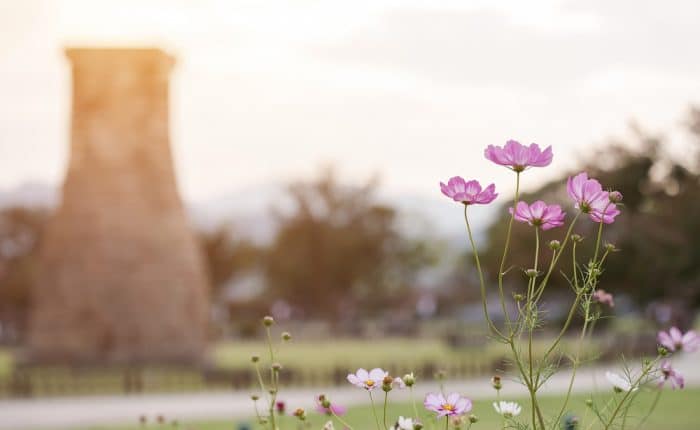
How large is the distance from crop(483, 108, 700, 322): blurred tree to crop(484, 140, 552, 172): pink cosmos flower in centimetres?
1843

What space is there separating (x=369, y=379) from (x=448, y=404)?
0.31 meters

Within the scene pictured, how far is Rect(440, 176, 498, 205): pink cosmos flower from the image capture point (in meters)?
3.50

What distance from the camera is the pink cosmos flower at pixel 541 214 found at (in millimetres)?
3502

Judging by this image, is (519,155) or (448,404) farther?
(448,404)

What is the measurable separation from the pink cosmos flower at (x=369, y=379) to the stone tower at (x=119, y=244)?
18516 mm

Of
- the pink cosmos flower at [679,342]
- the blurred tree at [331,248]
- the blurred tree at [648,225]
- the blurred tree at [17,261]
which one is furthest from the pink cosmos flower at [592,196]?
the blurred tree at [17,261]

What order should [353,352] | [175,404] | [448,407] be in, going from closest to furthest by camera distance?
[448,407] < [175,404] < [353,352]

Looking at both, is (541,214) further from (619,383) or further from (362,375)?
(362,375)

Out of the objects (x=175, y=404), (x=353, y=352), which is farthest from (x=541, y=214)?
(x=353, y=352)

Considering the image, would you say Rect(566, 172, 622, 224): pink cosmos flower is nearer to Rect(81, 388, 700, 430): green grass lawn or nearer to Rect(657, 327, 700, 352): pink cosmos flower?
Rect(657, 327, 700, 352): pink cosmos flower

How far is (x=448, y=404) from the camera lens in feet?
11.8

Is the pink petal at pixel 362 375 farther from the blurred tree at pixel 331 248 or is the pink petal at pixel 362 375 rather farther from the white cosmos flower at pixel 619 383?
the blurred tree at pixel 331 248

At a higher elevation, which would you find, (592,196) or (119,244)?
(119,244)

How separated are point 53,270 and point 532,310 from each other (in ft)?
64.7
